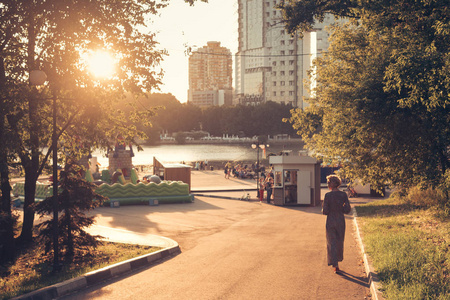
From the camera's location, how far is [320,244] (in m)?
12.4

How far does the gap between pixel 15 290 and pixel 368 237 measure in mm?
8223

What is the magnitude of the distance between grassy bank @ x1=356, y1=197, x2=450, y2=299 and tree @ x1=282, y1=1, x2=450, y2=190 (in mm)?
1330

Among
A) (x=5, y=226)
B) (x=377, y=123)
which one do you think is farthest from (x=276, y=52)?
(x=5, y=226)

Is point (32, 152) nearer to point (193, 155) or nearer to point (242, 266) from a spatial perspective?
point (242, 266)

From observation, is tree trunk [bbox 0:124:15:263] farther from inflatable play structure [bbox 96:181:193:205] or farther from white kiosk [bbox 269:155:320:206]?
white kiosk [bbox 269:155:320:206]

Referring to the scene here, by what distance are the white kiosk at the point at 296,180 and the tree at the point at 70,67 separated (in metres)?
13.1

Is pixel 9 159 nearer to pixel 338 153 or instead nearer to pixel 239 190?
pixel 338 153

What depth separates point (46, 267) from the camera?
10.9 m

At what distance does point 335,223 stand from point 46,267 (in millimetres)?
6826

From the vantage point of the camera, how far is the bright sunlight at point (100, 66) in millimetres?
12703

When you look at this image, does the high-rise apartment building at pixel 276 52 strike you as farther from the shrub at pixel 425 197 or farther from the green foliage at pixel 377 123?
the shrub at pixel 425 197

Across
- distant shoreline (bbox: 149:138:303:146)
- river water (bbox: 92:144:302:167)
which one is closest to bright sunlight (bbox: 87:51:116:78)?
river water (bbox: 92:144:302:167)

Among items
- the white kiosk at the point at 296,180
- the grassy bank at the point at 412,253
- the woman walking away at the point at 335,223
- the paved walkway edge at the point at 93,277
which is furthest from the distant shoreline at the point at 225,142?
the woman walking away at the point at 335,223


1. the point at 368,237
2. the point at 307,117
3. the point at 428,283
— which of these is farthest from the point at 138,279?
the point at 307,117
